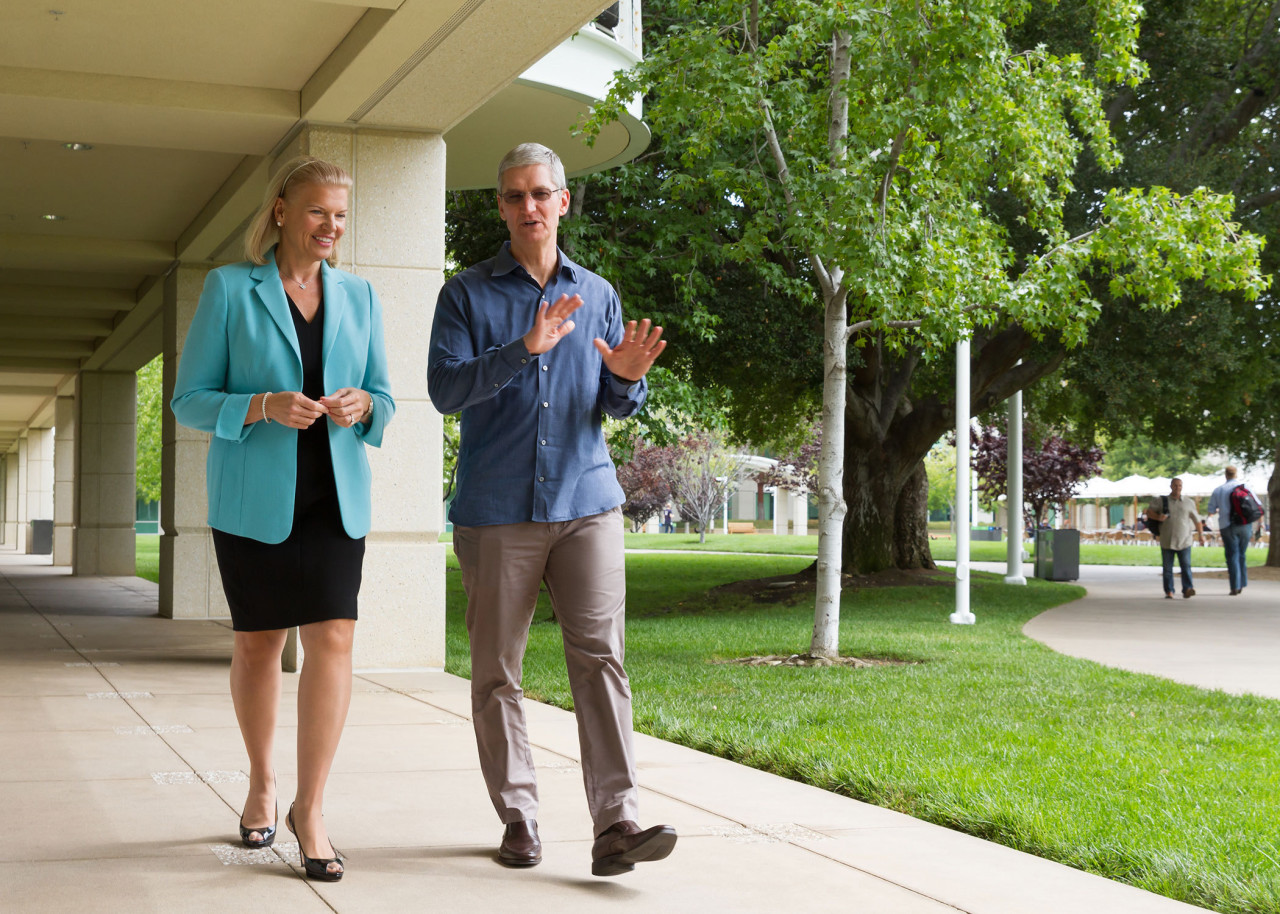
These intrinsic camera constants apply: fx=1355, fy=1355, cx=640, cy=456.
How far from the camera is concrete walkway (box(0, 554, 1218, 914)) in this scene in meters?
3.71

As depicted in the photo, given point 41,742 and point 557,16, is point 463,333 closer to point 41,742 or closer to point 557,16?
point 41,742

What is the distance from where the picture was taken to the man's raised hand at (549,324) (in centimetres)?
364

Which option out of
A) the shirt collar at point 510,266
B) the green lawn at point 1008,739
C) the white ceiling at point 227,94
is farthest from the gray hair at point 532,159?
the white ceiling at point 227,94

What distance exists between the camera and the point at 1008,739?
6.75m

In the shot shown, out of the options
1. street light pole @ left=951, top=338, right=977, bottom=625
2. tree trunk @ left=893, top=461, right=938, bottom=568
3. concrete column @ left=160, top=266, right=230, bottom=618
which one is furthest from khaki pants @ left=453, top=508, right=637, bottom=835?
tree trunk @ left=893, top=461, right=938, bottom=568

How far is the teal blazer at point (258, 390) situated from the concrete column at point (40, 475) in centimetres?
3811

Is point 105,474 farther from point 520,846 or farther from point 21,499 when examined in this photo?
point 21,499

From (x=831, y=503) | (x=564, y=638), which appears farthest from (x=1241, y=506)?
(x=564, y=638)

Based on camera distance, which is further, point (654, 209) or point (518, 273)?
point (654, 209)

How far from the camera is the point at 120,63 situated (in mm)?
8953

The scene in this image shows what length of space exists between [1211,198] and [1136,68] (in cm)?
131

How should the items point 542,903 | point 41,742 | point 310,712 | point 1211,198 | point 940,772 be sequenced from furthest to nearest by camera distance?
point 1211,198 → point 41,742 → point 940,772 → point 310,712 → point 542,903

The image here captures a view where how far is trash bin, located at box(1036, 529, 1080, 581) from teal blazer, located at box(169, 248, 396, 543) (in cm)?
2248

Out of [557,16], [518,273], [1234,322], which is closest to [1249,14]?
[1234,322]
